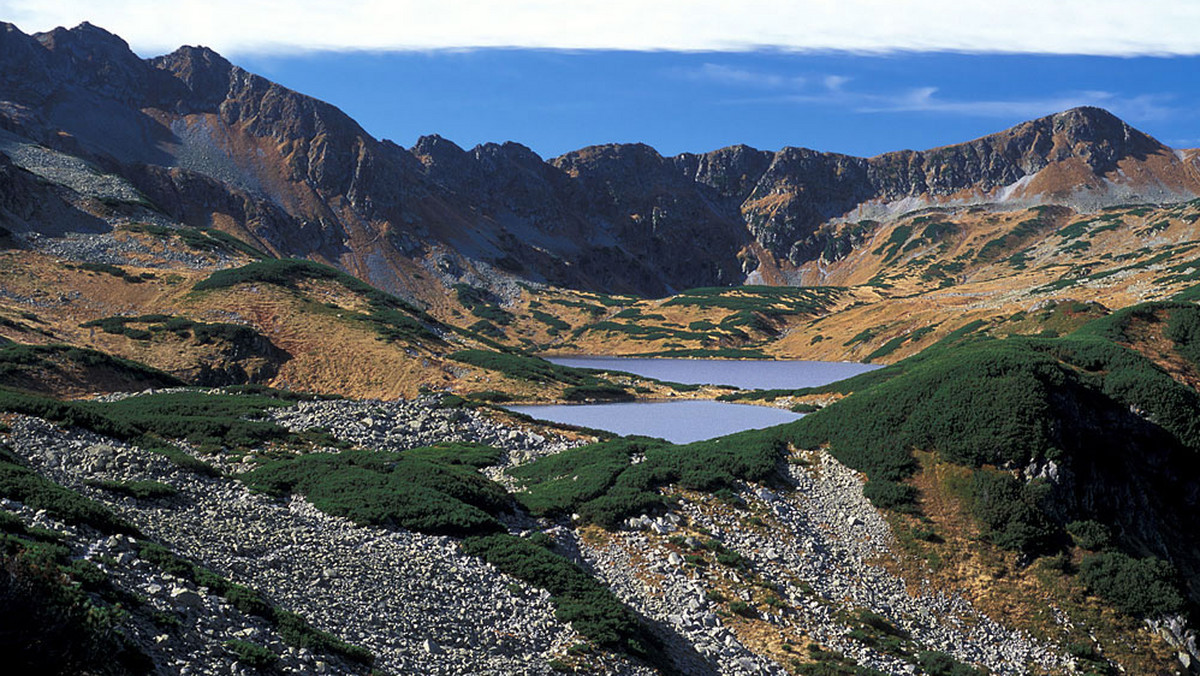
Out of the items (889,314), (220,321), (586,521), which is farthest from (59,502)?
(889,314)

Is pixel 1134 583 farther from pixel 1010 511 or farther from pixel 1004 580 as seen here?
pixel 1010 511

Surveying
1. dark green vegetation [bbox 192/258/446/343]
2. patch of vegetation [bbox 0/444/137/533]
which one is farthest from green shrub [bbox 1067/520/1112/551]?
dark green vegetation [bbox 192/258/446/343]

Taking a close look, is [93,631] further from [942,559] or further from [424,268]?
[424,268]

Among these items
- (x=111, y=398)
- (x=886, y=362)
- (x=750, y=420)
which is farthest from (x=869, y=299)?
(x=111, y=398)

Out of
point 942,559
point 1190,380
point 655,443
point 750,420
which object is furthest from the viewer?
point 750,420

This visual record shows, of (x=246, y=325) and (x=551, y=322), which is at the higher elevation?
(x=246, y=325)

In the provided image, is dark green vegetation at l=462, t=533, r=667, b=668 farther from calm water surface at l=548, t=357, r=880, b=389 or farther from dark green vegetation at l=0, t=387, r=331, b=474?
calm water surface at l=548, t=357, r=880, b=389

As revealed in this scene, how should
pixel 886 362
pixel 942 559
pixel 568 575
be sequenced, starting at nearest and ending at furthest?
pixel 568 575
pixel 942 559
pixel 886 362
